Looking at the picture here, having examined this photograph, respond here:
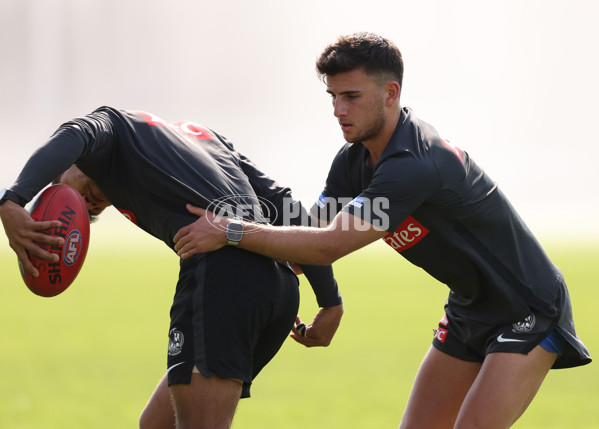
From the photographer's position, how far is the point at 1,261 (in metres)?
34.9

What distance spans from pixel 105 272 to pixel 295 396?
2113cm

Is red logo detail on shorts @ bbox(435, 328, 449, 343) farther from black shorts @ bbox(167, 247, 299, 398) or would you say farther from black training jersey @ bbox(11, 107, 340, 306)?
black training jersey @ bbox(11, 107, 340, 306)

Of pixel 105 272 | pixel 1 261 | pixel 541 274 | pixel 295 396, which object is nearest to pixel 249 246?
pixel 541 274

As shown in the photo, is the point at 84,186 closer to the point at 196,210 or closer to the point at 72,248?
the point at 72,248

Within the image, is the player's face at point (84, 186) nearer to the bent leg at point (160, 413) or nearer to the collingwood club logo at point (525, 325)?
the bent leg at point (160, 413)

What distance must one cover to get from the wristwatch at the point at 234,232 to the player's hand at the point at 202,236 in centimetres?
2

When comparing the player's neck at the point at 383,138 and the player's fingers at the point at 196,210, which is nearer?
the player's fingers at the point at 196,210

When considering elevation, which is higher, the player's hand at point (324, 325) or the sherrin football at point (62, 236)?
the sherrin football at point (62, 236)

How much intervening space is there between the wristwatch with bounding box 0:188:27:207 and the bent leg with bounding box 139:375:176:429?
1.31 m

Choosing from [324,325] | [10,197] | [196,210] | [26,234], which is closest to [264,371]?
[324,325]

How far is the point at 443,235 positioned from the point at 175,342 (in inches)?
57.1

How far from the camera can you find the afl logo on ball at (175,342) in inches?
134

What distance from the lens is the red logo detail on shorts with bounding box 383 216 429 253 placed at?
3.93 metres

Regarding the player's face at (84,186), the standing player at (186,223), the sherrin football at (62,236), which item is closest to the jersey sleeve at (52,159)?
the standing player at (186,223)
